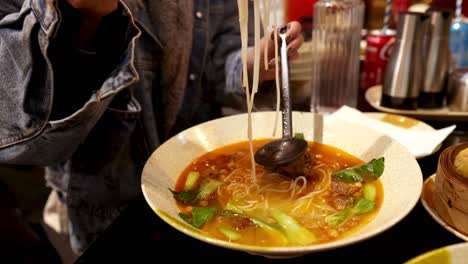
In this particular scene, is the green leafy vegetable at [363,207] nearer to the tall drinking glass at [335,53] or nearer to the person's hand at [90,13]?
the person's hand at [90,13]

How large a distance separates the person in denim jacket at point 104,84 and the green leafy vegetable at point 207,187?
1.14 ft

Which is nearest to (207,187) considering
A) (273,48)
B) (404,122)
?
(273,48)

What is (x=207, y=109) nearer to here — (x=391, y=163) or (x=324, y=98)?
(x=324, y=98)

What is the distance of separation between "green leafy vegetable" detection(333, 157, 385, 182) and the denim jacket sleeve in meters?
0.64

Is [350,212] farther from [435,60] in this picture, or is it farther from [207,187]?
[435,60]

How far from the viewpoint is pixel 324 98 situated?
1.96 meters

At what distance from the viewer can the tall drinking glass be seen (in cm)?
184

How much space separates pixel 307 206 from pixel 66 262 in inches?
60.0

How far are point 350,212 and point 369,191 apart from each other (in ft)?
0.32

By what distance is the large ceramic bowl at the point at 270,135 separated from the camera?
0.79 metres

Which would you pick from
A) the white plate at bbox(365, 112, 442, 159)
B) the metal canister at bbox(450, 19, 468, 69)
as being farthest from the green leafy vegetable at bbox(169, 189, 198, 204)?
the metal canister at bbox(450, 19, 468, 69)

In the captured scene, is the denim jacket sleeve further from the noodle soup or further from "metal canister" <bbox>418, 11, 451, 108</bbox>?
"metal canister" <bbox>418, 11, 451, 108</bbox>

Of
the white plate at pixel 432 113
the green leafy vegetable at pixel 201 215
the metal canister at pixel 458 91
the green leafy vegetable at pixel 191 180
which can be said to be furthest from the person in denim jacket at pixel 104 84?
the metal canister at pixel 458 91

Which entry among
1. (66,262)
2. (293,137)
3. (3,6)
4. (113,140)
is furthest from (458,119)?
(66,262)
